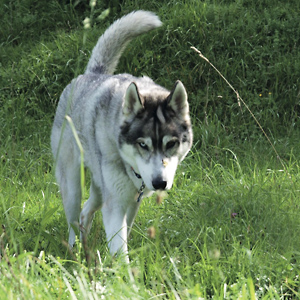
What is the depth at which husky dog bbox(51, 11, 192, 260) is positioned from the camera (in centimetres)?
359

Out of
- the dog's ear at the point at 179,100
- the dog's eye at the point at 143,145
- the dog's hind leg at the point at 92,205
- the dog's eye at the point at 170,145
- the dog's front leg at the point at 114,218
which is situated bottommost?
the dog's hind leg at the point at 92,205

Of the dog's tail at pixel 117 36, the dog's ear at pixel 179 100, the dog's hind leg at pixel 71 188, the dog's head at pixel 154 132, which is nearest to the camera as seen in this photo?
the dog's head at pixel 154 132

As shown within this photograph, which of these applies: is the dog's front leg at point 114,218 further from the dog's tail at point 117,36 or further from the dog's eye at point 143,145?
the dog's tail at point 117,36

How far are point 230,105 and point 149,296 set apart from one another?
4.30 meters

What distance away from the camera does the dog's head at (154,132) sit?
3491mm

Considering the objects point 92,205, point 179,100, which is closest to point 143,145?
point 179,100

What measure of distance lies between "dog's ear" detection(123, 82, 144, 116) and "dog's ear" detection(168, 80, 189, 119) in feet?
0.71

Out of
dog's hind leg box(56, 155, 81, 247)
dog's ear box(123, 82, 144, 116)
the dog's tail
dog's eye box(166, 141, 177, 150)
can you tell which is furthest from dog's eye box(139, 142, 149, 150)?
the dog's tail

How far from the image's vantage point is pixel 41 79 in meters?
7.18

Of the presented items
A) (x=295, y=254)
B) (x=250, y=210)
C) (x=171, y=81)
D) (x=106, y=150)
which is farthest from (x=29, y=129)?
(x=295, y=254)

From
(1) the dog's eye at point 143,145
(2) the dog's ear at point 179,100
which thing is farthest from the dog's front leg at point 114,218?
(2) the dog's ear at point 179,100

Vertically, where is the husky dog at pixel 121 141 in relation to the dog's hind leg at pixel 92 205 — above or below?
above

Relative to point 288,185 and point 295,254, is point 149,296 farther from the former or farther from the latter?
point 288,185

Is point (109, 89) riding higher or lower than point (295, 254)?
higher
